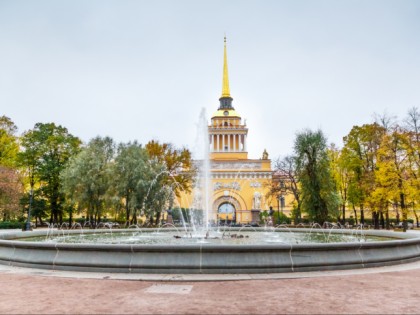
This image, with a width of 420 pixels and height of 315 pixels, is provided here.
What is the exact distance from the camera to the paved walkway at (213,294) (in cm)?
601

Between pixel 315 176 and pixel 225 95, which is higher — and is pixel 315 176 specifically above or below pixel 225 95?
below

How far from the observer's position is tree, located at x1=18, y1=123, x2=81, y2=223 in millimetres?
42781

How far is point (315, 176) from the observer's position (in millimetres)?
31031

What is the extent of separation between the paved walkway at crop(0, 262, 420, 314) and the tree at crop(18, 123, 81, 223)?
36.6 metres

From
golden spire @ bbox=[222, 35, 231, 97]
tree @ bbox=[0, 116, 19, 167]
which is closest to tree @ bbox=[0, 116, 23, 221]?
tree @ bbox=[0, 116, 19, 167]

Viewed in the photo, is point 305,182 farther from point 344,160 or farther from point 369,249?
point 369,249

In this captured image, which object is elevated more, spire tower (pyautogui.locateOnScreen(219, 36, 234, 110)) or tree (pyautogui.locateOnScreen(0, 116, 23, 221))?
spire tower (pyautogui.locateOnScreen(219, 36, 234, 110))

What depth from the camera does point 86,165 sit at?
120 feet

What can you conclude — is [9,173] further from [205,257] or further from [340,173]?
[340,173]

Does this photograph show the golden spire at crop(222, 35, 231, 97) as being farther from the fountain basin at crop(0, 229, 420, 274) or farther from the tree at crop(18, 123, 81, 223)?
the fountain basin at crop(0, 229, 420, 274)

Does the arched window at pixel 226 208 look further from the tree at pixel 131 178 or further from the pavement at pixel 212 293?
the pavement at pixel 212 293

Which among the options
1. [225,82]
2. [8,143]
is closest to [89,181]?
[8,143]

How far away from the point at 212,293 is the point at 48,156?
4245 cm

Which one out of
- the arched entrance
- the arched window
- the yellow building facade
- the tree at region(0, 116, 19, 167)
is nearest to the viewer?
the tree at region(0, 116, 19, 167)
